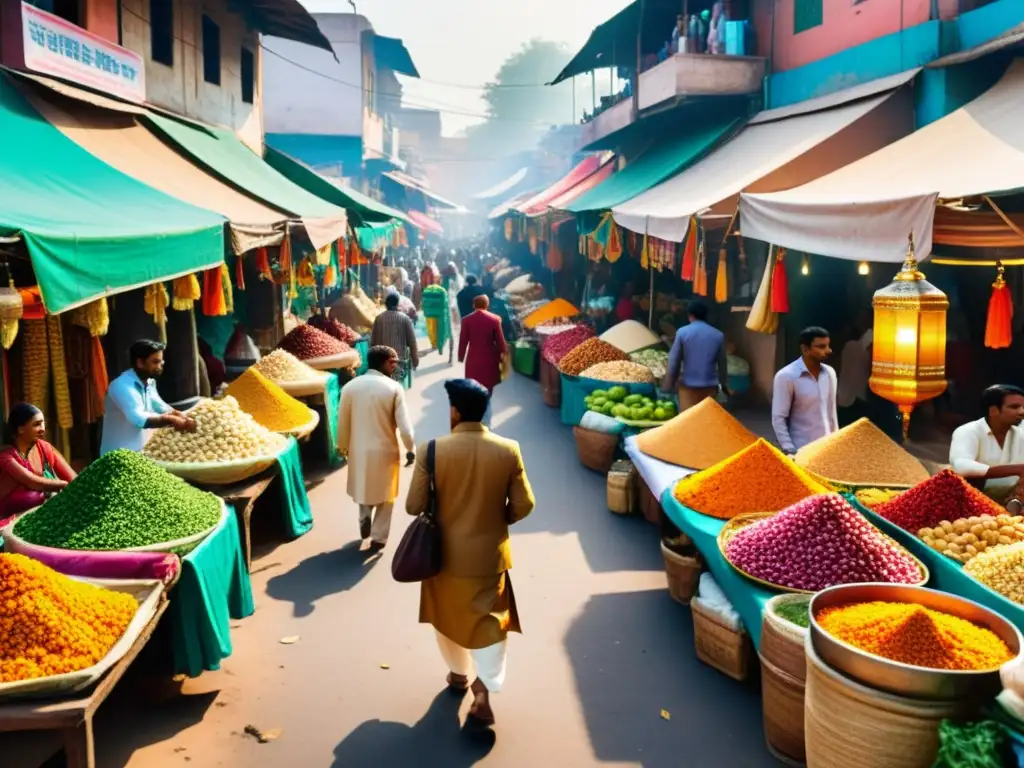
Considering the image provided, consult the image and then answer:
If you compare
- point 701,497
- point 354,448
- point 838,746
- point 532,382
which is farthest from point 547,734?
point 532,382

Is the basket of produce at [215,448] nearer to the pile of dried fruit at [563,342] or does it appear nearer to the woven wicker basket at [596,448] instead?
the woven wicker basket at [596,448]

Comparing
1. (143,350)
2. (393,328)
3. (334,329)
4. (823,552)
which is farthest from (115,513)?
(334,329)

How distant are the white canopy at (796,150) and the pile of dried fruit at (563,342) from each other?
84.8 inches

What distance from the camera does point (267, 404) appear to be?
7.91 metres

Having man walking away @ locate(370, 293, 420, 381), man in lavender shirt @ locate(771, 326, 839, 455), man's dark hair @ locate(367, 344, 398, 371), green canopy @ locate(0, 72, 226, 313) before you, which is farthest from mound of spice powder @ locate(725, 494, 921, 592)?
man walking away @ locate(370, 293, 420, 381)

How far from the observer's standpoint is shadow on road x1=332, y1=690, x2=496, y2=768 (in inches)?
165

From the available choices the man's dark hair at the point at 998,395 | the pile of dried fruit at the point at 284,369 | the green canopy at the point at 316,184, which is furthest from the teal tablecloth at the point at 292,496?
the green canopy at the point at 316,184

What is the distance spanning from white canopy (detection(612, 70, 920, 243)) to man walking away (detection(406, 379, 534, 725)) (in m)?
5.77

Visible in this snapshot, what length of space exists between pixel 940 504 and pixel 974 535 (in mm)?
412

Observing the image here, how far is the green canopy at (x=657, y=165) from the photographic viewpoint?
13742mm

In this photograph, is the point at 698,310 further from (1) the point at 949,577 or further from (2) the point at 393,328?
(1) the point at 949,577

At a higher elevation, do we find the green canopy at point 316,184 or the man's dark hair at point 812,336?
the green canopy at point 316,184

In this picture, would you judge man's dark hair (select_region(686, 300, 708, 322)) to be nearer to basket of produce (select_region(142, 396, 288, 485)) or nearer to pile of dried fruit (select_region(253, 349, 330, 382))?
pile of dried fruit (select_region(253, 349, 330, 382))

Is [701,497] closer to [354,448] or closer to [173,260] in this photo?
[354,448]
